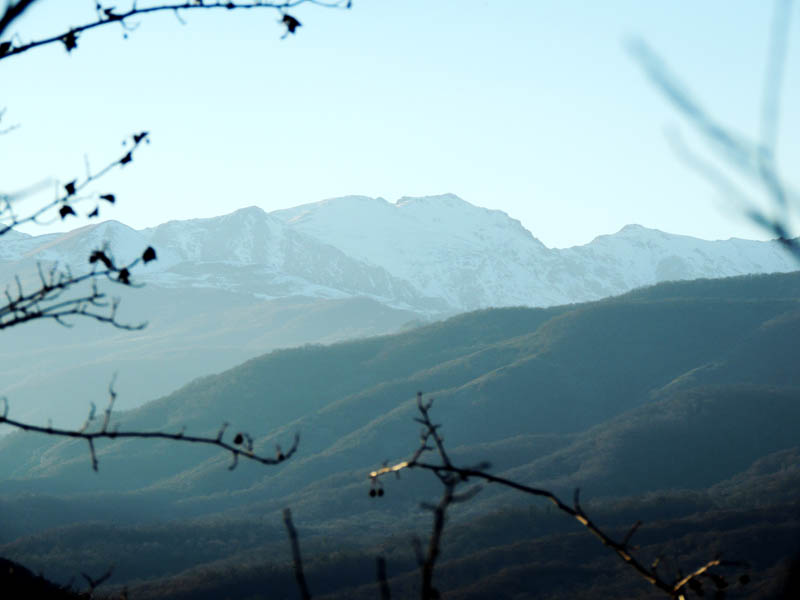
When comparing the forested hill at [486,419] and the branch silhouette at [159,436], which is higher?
the forested hill at [486,419]

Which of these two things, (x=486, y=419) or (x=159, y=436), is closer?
(x=159, y=436)

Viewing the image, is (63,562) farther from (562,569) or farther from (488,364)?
(488,364)

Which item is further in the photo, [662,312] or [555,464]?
[662,312]

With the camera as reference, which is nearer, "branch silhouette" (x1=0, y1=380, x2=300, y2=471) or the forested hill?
"branch silhouette" (x1=0, y1=380, x2=300, y2=471)

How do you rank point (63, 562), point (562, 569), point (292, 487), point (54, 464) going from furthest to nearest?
point (54, 464) < point (292, 487) < point (63, 562) < point (562, 569)

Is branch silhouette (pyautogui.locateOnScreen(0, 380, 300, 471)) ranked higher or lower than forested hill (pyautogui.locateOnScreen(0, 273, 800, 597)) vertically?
lower

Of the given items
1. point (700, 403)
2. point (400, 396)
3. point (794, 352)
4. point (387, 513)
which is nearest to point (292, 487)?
point (387, 513)

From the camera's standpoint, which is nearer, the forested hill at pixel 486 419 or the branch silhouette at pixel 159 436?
the branch silhouette at pixel 159 436

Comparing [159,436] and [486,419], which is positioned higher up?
[486,419]
